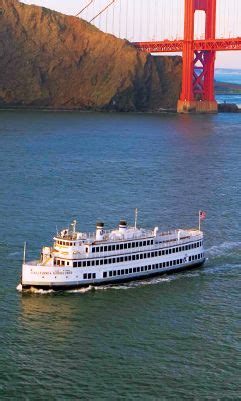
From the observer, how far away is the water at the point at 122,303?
34.8 metres

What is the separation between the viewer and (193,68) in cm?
18900

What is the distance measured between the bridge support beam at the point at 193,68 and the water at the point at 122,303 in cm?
8940

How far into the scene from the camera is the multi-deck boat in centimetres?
4528

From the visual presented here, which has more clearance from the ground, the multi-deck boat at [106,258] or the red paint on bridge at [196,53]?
the red paint on bridge at [196,53]

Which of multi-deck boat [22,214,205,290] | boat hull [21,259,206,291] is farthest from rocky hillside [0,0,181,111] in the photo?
multi-deck boat [22,214,205,290]

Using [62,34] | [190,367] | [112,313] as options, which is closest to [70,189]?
[112,313]

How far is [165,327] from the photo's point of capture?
1603 inches

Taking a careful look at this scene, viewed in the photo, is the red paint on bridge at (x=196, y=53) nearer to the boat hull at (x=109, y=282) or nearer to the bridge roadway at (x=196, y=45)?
the bridge roadway at (x=196, y=45)

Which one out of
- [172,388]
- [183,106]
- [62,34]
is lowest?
[172,388]

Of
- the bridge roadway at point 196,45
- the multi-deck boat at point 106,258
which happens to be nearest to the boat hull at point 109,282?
the multi-deck boat at point 106,258

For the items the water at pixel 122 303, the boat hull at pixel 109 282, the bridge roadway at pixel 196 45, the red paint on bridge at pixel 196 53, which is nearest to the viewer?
the water at pixel 122 303

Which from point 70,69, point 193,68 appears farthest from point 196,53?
point 70,69

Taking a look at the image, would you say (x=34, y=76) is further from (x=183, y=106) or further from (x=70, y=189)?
(x=70, y=189)

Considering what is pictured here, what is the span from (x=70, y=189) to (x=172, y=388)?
4598cm
